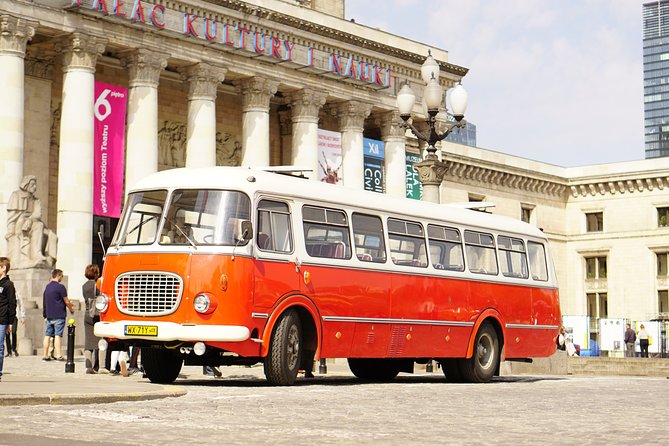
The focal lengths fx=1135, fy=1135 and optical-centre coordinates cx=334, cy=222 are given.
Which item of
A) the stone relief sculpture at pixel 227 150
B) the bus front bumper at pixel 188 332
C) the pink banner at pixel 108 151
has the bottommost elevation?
the bus front bumper at pixel 188 332

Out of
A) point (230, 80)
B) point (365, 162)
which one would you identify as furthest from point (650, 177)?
point (230, 80)

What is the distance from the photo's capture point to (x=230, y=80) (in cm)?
4541

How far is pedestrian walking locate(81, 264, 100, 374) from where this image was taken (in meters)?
18.6

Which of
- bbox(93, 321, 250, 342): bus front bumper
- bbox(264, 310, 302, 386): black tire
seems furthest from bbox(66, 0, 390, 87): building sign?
bbox(93, 321, 250, 342): bus front bumper

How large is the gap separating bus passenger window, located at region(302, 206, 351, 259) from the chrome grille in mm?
2130

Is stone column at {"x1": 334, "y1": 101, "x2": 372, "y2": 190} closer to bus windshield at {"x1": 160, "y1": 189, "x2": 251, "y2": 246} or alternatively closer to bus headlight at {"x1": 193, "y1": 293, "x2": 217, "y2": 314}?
bus windshield at {"x1": 160, "y1": 189, "x2": 251, "y2": 246}

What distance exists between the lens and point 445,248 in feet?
61.6

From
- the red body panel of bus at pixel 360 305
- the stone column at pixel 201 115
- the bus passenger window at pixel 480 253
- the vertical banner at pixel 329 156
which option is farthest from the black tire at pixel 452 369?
the vertical banner at pixel 329 156

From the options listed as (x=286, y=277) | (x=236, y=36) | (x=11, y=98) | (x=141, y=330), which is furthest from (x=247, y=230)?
(x=236, y=36)

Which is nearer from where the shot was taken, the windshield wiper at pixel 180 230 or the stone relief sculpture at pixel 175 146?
the windshield wiper at pixel 180 230

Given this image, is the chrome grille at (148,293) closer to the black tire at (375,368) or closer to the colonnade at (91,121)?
the black tire at (375,368)

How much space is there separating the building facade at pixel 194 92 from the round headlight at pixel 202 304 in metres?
16.6

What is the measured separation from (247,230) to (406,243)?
12.5 ft

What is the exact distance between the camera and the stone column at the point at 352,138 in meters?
48.1
